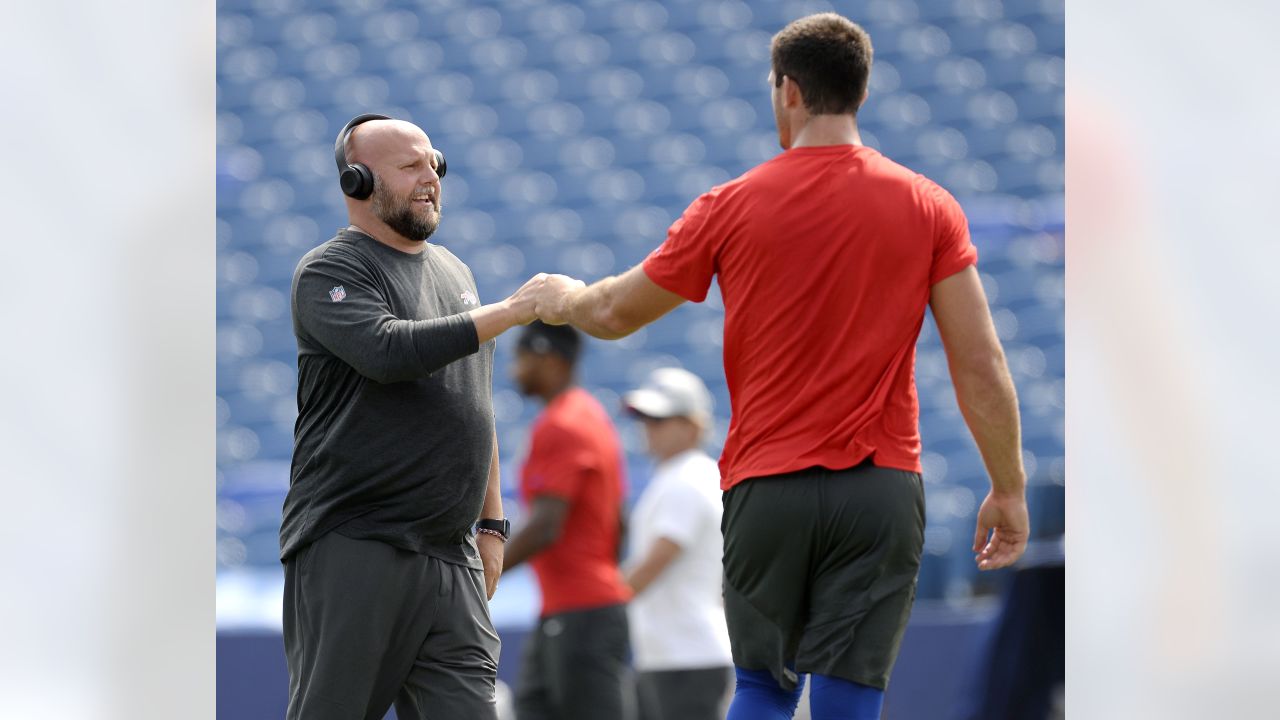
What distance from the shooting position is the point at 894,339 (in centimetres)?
297

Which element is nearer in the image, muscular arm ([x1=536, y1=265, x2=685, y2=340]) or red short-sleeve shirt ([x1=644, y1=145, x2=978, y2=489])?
red short-sleeve shirt ([x1=644, y1=145, x2=978, y2=489])

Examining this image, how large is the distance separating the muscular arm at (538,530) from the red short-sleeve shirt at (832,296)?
2530 mm

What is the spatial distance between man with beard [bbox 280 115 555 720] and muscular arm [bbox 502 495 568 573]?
2.17m

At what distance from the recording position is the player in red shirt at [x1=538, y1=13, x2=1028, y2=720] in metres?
2.94

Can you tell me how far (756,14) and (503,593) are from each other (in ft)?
19.4

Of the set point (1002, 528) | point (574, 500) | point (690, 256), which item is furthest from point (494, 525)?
point (574, 500)

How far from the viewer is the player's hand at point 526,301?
10.4ft

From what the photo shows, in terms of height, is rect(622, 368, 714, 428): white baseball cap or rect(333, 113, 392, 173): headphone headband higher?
rect(333, 113, 392, 173): headphone headband

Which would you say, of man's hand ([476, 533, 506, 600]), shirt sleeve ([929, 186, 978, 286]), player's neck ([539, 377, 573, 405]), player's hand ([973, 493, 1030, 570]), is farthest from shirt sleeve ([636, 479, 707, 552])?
shirt sleeve ([929, 186, 978, 286])

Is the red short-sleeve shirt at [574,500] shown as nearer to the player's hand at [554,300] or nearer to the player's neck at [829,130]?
the player's hand at [554,300]

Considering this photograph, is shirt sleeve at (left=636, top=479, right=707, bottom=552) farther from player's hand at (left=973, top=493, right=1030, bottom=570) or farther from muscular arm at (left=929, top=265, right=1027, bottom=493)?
muscular arm at (left=929, top=265, right=1027, bottom=493)

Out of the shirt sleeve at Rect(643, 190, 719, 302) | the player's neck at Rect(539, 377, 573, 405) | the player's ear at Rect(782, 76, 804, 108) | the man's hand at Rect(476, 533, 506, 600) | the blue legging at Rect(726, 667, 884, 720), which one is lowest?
the blue legging at Rect(726, 667, 884, 720)

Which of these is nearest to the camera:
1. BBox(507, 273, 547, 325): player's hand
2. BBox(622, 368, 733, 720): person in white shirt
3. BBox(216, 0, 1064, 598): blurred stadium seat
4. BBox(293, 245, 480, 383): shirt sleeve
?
BBox(293, 245, 480, 383): shirt sleeve
